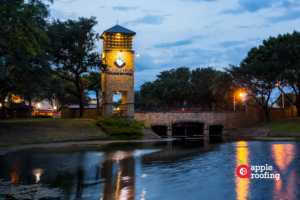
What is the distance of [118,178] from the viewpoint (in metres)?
11.0

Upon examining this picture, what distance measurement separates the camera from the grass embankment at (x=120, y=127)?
30.1 metres

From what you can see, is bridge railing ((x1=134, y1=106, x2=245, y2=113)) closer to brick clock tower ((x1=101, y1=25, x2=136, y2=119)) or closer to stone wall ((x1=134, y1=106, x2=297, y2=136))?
stone wall ((x1=134, y1=106, x2=297, y2=136))

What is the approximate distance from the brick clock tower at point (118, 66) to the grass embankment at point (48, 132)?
4960 mm

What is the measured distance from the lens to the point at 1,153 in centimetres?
1731

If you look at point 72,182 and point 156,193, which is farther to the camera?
point 72,182

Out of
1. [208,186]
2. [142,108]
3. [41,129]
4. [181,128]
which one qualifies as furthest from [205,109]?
[208,186]

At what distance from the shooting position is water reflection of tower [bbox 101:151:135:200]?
875 centimetres

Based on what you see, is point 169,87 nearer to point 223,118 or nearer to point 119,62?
point 223,118

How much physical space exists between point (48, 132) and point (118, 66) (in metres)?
13.0

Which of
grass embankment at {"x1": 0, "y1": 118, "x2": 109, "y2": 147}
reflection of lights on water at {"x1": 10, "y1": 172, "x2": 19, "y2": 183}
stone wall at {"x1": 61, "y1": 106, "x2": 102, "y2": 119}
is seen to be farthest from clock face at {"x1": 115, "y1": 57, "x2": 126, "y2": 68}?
reflection of lights on water at {"x1": 10, "y1": 172, "x2": 19, "y2": 183}

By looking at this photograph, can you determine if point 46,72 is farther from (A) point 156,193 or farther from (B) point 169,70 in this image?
(B) point 169,70

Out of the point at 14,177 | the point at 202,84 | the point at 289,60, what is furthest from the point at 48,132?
the point at 202,84

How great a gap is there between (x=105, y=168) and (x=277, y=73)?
111 feet

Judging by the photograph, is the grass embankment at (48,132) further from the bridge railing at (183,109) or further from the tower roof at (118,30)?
the bridge railing at (183,109)
